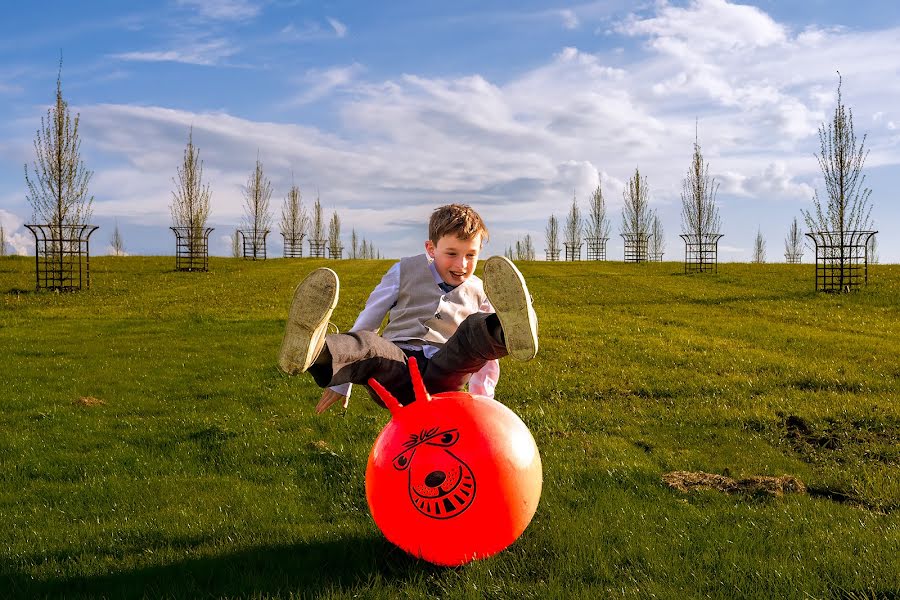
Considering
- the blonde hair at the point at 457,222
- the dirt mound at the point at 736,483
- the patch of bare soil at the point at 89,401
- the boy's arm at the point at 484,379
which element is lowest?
the dirt mound at the point at 736,483

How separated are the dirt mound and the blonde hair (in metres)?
2.94

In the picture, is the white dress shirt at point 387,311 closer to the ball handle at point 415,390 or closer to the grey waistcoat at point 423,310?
the grey waistcoat at point 423,310

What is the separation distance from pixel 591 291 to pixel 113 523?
86.3ft

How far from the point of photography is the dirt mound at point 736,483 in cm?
638

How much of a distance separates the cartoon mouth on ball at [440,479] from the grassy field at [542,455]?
1.67 ft

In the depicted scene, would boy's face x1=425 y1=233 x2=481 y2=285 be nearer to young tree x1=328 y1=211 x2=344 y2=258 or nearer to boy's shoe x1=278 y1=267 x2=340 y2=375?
boy's shoe x1=278 y1=267 x2=340 y2=375

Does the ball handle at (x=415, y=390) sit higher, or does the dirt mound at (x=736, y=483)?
the ball handle at (x=415, y=390)

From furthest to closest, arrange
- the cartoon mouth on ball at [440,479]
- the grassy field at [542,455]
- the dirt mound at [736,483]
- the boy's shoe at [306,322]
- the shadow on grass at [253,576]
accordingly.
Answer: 1. the dirt mound at [736,483]
2. the boy's shoe at [306,322]
3. the grassy field at [542,455]
4. the shadow on grass at [253,576]
5. the cartoon mouth on ball at [440,479]

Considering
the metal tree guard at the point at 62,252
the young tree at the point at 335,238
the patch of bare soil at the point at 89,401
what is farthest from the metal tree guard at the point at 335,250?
the patch of bare soil at the point at 89,401

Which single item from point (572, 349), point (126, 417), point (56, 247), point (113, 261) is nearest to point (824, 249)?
point (572, 349)

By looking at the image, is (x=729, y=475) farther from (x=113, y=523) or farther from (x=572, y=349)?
(x=572, y=349)

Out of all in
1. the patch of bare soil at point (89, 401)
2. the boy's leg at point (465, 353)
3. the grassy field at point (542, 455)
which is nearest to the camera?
the grassy field at point (542, 455)

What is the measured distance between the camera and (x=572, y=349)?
1488cm

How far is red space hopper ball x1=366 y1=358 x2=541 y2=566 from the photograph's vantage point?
427 centimetres
